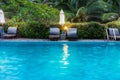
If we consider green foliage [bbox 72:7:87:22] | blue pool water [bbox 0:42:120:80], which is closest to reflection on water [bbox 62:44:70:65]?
blue pool water [bbox 0:42:120:80]

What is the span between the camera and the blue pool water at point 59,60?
28.9 feet

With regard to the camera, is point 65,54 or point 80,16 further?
point 80,16

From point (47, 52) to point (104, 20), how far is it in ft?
32.8

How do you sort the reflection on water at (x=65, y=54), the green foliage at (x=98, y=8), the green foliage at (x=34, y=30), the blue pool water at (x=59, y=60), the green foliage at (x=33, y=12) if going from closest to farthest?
the blue pool water at (x=59, y=60)
the reflection on water at (x=65, y=54)
the green foliage at (x=34, y=30)
the green foliage at (x=33, y=12)
the green foliage at (x=98, y=8)

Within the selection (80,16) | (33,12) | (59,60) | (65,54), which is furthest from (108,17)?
(59,60)

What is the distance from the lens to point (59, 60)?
437 inches

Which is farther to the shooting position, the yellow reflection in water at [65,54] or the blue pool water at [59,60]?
the yellow reflection in water at [65,54]

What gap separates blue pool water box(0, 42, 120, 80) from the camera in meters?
8.80

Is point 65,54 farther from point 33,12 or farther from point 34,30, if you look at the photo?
point 33,12

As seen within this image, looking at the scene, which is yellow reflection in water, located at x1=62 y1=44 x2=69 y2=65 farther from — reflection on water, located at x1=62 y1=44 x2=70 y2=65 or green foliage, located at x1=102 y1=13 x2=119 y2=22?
green foliage, located at x1=102 y1=13 x2=119 y2=22

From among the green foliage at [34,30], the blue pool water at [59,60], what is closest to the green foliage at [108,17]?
the blue pool water at [59,60]

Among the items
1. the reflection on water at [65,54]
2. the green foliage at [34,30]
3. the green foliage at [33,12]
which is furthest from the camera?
the green foliage at [33,12]

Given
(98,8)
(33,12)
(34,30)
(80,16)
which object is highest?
(98,8)

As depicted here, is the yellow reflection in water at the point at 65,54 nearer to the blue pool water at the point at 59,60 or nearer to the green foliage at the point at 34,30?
the blue pool water at the point at 59,60
